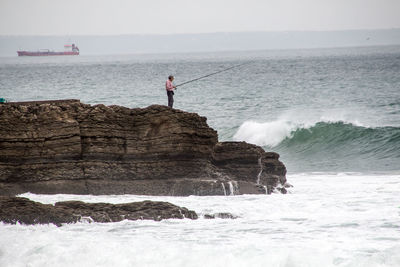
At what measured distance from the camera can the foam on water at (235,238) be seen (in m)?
8.91

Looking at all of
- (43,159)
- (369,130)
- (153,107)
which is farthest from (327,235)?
(369,130)

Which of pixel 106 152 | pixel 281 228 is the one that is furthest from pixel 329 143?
pixel 281 228

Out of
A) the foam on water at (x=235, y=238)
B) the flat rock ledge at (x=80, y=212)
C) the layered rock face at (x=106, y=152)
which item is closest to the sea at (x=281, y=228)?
the foam on water at (x=235, y=238)

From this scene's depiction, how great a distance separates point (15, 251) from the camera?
955 centimetres

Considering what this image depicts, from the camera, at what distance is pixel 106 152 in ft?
43.4

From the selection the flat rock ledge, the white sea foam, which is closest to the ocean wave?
the white sea foam

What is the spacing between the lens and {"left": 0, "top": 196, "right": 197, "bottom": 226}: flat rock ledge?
35.0 ft

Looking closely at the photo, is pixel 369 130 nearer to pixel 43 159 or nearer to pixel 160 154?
pixel 160 154

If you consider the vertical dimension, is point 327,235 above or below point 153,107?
below

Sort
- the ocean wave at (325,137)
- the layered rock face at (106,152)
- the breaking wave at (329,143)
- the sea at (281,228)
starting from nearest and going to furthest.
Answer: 1. the sea at (281,228)
2. the layered rock face at (106,152)
3. the breaking wave at (329,143)
4. the ocean wave at (325,137)

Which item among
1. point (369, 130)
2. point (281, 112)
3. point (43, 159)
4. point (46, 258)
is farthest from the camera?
point (281, 112)

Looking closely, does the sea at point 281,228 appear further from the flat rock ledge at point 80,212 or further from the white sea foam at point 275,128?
the white sea foam at point 275,128

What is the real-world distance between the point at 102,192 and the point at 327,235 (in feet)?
16.8

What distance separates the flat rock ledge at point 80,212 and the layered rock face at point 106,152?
186 centimetres
